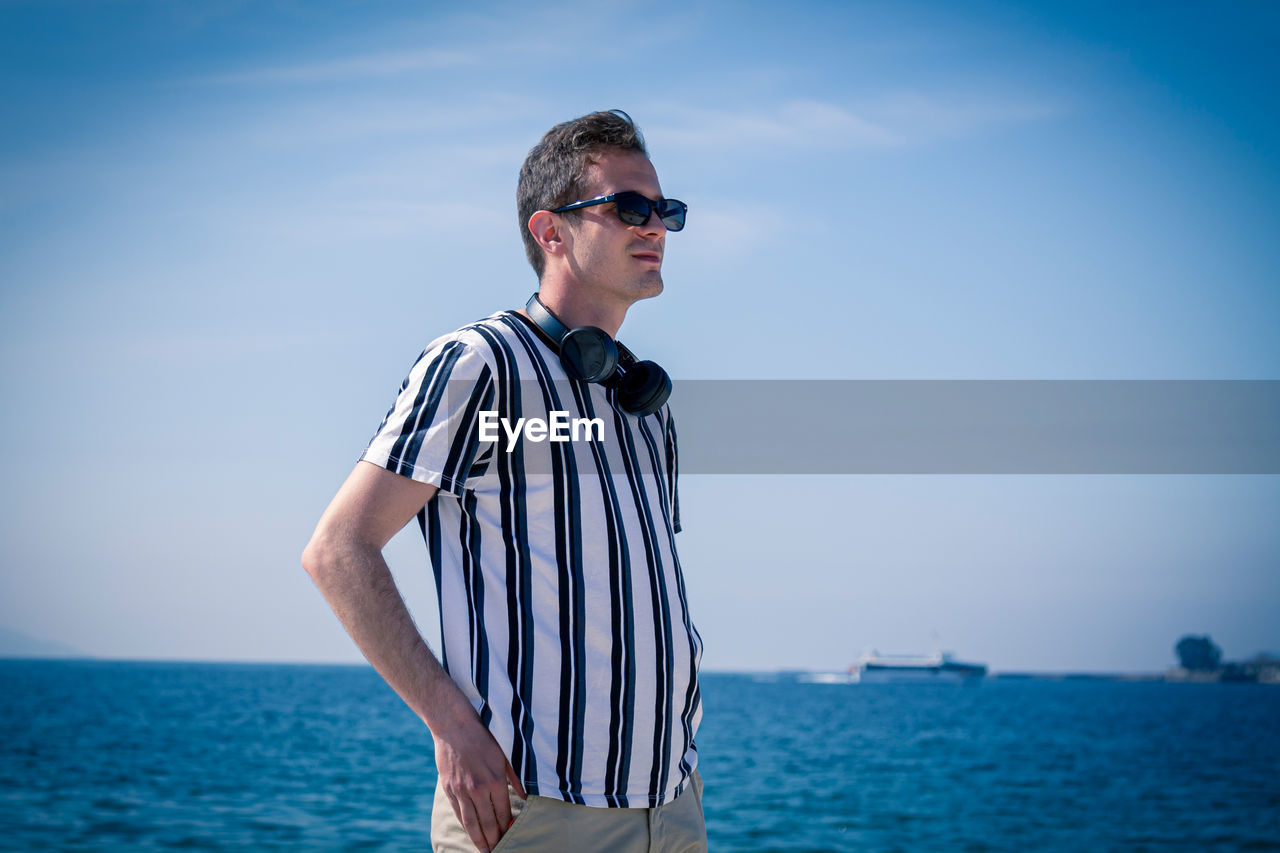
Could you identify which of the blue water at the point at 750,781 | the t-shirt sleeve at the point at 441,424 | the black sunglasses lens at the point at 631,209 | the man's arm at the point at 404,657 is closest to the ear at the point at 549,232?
the black sunglasses lens at the point at 631,209

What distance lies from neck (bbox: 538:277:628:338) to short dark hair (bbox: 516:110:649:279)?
0.09 m

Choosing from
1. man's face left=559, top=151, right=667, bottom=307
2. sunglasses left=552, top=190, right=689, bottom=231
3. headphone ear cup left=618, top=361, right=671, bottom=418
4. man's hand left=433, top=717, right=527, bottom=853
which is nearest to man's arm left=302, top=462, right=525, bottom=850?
man's hand left=433, top=717, right=527, bottom=853

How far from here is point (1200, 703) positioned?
94.1 metres

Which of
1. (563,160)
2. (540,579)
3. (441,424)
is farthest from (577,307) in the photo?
(540,579)

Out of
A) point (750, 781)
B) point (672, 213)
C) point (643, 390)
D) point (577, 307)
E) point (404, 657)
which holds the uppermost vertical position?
point (672, 213)

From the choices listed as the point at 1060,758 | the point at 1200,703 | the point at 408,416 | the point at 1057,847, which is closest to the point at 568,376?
the point at 408,416

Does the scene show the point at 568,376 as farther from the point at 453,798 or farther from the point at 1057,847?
the point at 1057,847

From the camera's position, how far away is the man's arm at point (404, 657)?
154 centimetres

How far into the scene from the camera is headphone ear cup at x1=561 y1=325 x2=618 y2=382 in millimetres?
1840

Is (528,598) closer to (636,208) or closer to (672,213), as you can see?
(636,208)

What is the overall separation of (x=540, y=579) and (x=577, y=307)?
62cm

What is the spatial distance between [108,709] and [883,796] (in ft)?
153

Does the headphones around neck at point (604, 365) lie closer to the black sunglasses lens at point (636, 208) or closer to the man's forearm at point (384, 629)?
the black sunglasses lens at point (636, 208)

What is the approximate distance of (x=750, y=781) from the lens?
1195 inches
